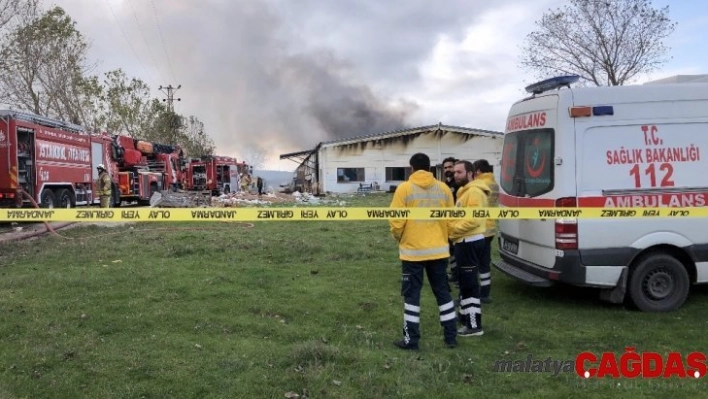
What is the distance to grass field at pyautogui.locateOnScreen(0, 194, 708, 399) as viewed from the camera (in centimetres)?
374

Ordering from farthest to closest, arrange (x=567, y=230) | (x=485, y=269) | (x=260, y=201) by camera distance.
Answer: (x=260, y=201) < (x=485, y=269) < (x=567, y=230)

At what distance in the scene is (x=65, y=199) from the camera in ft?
54.8

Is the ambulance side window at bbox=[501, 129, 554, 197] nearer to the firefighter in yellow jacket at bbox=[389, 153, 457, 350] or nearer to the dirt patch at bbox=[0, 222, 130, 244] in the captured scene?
the firefighter in yellow jacket at bbox=[389, 153, 457, 350]

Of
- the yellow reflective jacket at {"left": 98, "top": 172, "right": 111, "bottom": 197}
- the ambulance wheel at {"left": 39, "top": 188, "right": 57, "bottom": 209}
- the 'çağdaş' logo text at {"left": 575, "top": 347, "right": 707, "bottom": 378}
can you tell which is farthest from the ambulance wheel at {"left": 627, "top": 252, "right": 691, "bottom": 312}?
the ambulance wheel at {"left": 39, "top": 188, "right": 57, "bottom": 209}

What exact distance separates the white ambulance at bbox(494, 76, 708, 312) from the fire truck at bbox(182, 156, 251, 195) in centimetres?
3190

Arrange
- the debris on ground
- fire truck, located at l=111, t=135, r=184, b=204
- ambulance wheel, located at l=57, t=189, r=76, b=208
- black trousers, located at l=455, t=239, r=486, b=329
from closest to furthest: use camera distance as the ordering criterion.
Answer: black trousers, located at l=455, t=239, r=486, b=329 < ambulance wheel, located at l=57, t=189, r=76, b=208 < fire truck, located at l=111, t=135, r=184, b=204 < the debris on ground

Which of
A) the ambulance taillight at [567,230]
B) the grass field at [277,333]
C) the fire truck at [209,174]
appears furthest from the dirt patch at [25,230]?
the fire truck at [209,174]

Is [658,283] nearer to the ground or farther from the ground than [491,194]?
nearer to the ground

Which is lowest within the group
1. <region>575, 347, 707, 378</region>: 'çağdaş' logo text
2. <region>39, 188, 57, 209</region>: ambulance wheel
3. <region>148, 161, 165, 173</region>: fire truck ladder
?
<region>575, 347, 707, 378</region>: 'çağdaş' logo text

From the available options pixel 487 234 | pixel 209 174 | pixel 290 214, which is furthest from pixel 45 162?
pixel 209 174

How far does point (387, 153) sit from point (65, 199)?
22.8m

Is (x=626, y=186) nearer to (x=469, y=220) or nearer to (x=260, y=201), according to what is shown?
(x=469, y=220)

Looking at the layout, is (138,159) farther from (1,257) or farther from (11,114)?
(1,257)

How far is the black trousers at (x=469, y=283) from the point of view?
500 cm
